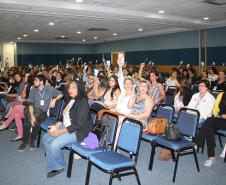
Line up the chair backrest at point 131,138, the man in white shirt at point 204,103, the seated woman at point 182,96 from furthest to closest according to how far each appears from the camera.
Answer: the seated woman at point 182,96 → the man in white shirt at point 204,103 → the chair backrest at point 131,138

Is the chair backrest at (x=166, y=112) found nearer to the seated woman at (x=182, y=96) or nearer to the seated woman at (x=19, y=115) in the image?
the seated woman at (x=182, y=96)

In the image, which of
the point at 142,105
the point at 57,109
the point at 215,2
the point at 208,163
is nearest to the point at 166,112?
the point at 142,105

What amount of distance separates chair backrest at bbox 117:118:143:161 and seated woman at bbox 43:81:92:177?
563mm

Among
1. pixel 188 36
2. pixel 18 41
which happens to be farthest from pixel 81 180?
pixel 18 41

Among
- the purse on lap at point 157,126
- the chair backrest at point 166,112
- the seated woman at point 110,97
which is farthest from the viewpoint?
the seated woman at point 110,97

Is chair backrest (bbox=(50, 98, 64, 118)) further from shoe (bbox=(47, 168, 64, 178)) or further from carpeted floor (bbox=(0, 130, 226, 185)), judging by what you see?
shoe (bbox=(47, 168, 64, 178))

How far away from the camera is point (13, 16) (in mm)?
10289

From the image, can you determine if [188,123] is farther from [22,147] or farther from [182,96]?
[22,147]

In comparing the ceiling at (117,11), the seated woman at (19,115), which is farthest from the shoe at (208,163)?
the ceiling at (117,11)

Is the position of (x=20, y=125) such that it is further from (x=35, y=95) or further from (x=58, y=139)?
(x=58, y=139)

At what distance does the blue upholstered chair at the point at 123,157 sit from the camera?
9.14ft

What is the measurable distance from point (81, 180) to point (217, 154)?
230 cm

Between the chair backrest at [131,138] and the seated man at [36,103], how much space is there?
2.15 metres

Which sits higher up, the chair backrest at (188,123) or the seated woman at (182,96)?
the seated woman at (182,96)
